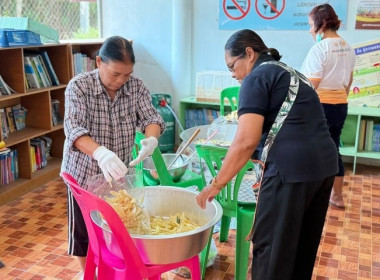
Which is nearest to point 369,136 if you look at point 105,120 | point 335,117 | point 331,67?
point 335,117

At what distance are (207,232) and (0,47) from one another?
244cm

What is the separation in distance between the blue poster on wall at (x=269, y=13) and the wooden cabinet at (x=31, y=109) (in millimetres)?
1528

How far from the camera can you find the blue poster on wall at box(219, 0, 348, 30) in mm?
4243

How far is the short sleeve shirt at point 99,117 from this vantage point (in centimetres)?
181

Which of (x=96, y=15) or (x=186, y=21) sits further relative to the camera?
(x=96, y=15)

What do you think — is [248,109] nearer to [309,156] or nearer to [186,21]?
[309,156]

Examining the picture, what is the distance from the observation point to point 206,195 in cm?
168

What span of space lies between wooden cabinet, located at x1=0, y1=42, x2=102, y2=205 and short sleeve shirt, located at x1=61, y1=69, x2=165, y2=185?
5.67ft

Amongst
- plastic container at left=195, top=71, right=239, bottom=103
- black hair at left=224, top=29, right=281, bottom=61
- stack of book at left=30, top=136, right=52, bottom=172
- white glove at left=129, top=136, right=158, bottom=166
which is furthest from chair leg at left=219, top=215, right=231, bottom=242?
plastic container at left=195, top=71, right=239, bottom=103

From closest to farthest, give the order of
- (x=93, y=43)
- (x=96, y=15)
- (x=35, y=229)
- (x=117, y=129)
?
(x=117, y=129) < (x=35, y=229) < (x=93, y=43) < (x=96, y=15)

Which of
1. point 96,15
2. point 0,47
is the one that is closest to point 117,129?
point 0,47

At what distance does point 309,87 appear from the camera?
1.66m

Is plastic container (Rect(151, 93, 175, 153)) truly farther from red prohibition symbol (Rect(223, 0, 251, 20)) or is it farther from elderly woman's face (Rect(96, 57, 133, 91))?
elderly woman's face (Rect(96, 57, 133, 91))

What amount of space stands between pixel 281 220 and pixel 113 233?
64 cm
